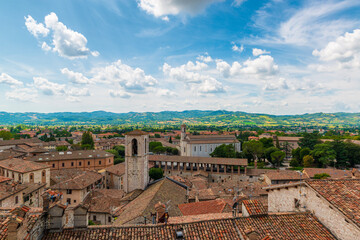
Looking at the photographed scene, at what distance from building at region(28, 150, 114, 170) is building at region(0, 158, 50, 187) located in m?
14.0

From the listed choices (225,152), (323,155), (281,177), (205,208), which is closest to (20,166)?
(205,208)

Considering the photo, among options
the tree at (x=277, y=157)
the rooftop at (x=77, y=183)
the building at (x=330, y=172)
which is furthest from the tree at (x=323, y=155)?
the rooftop at (x=77, y=183)

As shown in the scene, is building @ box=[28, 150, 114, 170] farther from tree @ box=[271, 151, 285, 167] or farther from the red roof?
tree @ box=[271, 151, 285, 167]

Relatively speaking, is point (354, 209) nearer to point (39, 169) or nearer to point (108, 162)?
point (39, 169)

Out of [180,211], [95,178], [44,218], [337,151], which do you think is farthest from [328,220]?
[337,151]

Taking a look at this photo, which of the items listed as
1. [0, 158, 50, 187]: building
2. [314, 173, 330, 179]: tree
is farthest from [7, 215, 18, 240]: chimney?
[314, 173, 330, 179]: tree

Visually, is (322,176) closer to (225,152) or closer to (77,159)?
(225,152)

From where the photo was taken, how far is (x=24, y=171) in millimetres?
33531

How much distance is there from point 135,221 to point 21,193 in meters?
16.8

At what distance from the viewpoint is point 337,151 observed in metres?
60.2

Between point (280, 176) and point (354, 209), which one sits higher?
point (354, 209)

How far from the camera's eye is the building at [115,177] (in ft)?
143

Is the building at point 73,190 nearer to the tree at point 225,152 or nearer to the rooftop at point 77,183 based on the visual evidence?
the rooftop at point 77,183

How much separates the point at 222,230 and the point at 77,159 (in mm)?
52929
